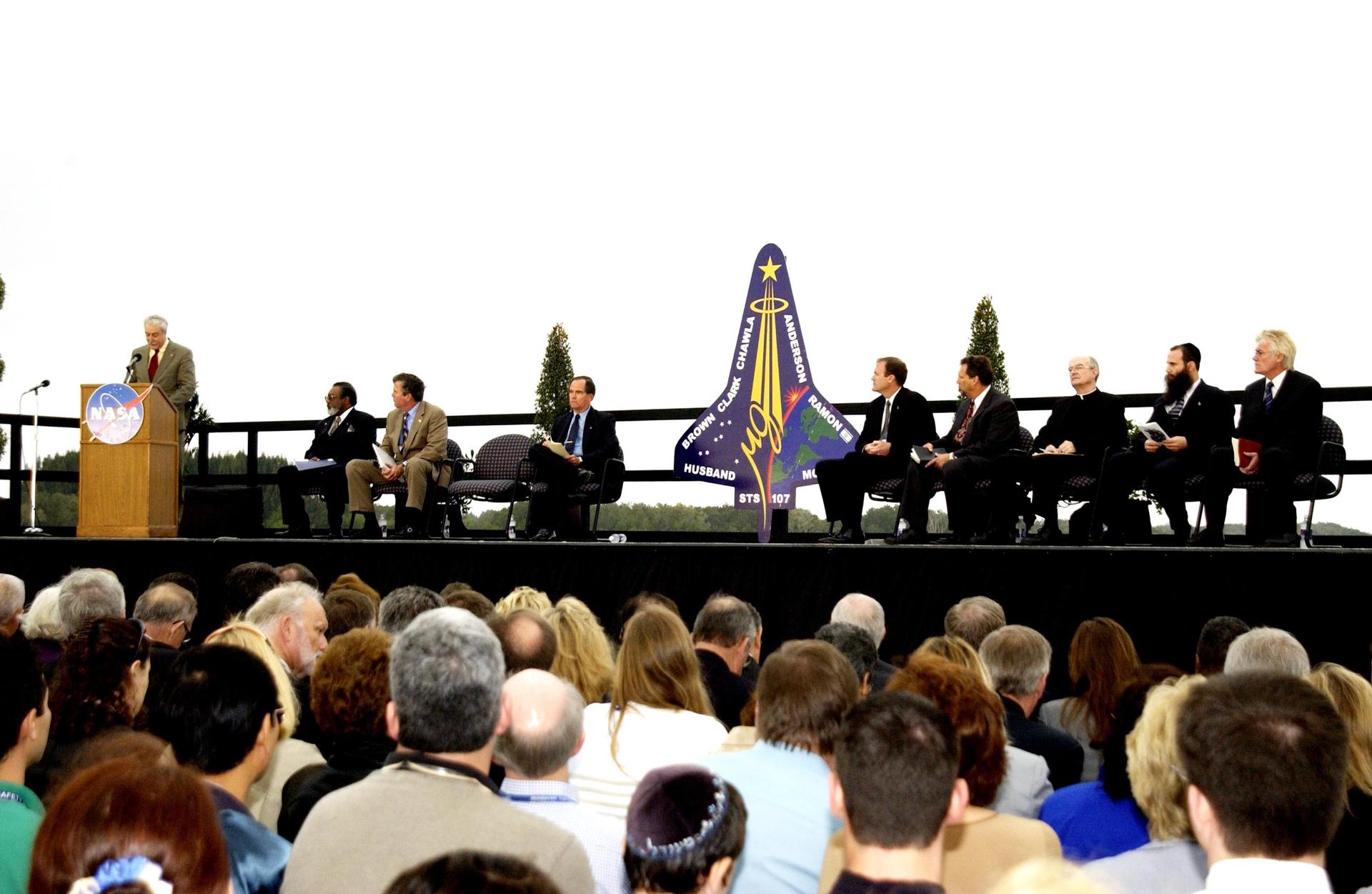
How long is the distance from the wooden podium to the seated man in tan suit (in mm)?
1313

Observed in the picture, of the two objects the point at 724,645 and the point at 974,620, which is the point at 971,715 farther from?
the point at 974,620

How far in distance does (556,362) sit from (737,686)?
7.82 meters

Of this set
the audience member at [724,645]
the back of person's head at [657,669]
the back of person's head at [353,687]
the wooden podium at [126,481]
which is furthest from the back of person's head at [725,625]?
the wooden podium at [126,481]

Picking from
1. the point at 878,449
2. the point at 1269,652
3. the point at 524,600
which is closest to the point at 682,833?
the point at 1269,652

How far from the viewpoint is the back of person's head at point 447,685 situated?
6.98 ft

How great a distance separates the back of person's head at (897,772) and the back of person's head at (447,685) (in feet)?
2.02

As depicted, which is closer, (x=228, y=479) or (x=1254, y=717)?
(x=1254, y=717)

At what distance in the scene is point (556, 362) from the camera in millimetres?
11477

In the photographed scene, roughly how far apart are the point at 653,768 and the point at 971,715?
593mm

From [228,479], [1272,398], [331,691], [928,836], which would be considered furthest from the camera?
[228,479]

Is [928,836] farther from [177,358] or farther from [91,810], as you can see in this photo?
[177,358]

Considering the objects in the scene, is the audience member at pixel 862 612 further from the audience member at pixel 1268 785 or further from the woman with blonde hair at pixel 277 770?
the audience member at pixel 1268 785

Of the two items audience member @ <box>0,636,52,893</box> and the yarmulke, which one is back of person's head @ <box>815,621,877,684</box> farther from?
audience member @ <box>0,636,52,893</box>

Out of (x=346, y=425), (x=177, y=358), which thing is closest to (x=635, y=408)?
(x=346, y=425)
